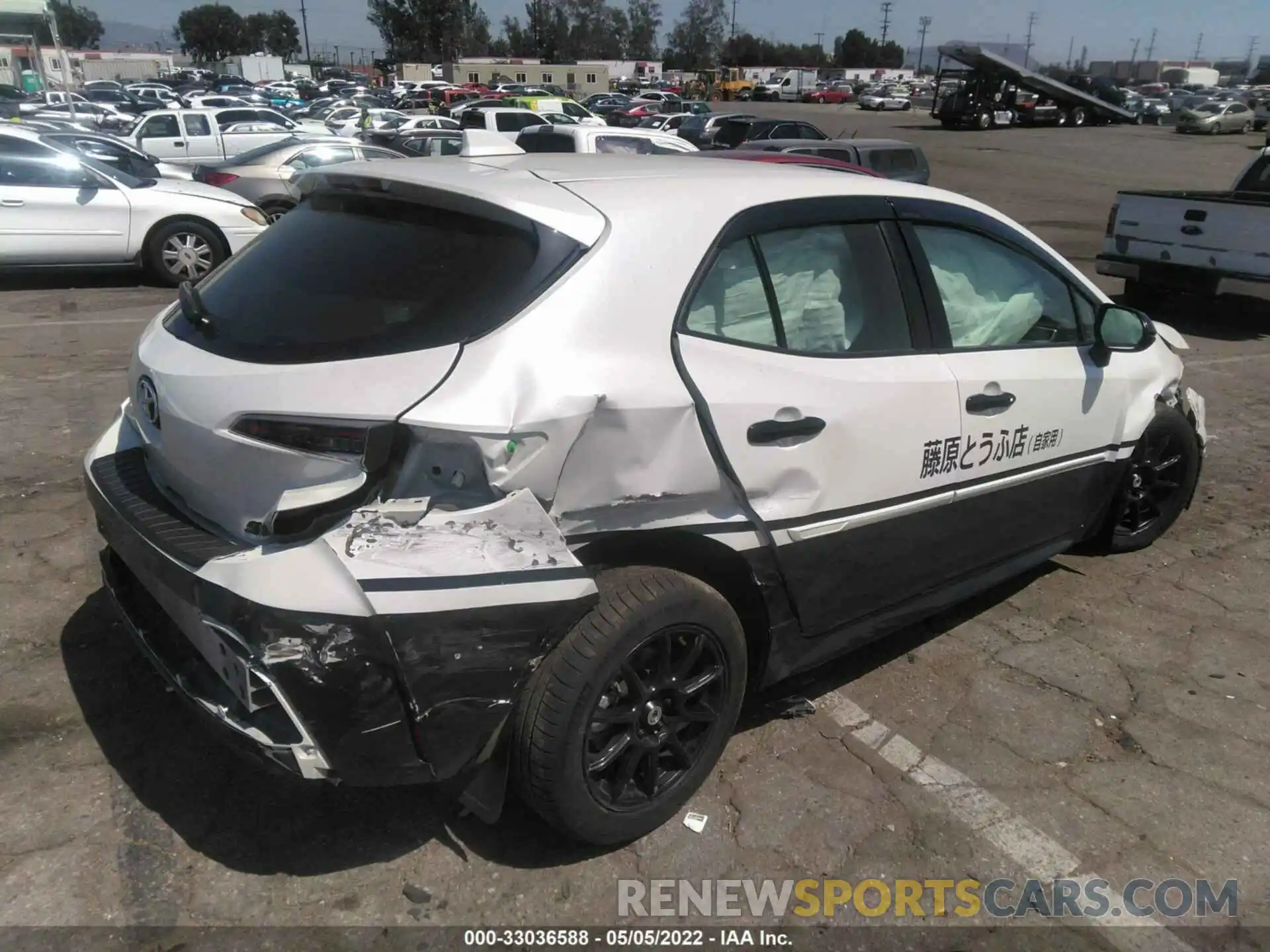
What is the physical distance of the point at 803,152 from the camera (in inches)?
545

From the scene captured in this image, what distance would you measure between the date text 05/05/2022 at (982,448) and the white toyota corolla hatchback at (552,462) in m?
0.01

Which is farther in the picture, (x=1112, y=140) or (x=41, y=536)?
(x=1112, y=140)

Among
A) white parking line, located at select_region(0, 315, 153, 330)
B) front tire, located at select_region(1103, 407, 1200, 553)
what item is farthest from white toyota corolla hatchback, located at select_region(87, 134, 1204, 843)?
white parking line, located at select_region(0, 315, 153, 330)

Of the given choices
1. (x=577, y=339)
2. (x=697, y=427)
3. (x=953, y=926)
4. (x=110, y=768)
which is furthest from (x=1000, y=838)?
(x=110, y=768)

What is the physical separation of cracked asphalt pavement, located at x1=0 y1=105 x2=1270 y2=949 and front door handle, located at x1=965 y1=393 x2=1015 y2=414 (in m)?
0.99

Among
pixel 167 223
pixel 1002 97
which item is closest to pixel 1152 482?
pixel 167 223

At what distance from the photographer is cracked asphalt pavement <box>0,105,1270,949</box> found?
2.50 m

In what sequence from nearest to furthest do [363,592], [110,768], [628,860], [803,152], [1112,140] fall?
1. [363,592]
2. [628,860]
3. [110,768]
4. [803,152]
5. [1112,140]

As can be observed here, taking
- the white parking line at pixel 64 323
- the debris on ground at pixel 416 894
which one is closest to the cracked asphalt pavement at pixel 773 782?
the debris on ground at pixel 416 894

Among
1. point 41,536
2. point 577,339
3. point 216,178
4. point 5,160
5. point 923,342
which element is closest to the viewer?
point 577,339

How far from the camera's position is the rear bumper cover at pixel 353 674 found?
82.4 inches

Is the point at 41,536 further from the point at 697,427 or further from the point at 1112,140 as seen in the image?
the point at 1112,140

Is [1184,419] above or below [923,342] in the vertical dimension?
below

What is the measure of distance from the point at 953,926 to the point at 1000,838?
380 mm
